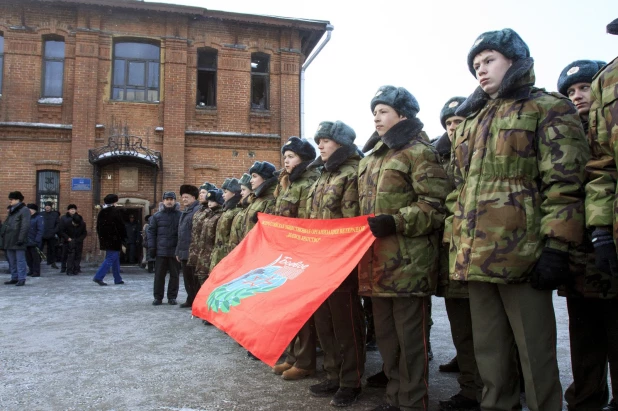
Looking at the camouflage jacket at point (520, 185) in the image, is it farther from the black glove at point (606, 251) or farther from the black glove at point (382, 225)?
the black glove at point (382, 225)

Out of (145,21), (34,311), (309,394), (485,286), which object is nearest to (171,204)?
(34,311)

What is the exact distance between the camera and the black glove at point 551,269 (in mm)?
2400

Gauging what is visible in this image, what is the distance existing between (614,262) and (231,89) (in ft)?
57.9

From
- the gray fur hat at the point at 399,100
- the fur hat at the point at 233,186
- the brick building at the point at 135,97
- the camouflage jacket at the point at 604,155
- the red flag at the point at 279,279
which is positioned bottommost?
the red flag at the point at 279,279

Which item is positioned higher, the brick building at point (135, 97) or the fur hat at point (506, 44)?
the brick building at point (135, 97)

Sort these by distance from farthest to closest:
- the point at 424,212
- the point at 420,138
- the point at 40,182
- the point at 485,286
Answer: the point at 40,182 < the point at 420,138 < the point at 424,212 < the point at 485,286

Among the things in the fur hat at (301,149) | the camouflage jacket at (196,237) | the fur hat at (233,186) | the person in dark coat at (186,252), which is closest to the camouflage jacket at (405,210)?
the fur hat at (301,149)

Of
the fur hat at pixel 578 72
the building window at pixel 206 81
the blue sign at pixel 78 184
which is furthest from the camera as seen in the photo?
the building window at pixel 206 81

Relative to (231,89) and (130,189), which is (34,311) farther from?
(231,89)

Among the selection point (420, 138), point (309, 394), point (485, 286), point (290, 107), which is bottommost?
point (309, 394)

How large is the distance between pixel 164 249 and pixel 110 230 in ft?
9.97

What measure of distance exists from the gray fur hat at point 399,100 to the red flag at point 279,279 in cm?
82

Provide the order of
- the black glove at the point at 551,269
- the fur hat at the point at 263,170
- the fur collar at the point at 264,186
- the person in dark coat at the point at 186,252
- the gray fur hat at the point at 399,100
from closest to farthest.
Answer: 1. the black glove at the point at 551,269
2. the gray fur hat at the point at 399,100
3. the fur collar at the point at 264,186
4. the fur hat at the point at 263,170
5. the person in dark coat at the point at 186,252

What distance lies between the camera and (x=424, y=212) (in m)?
3.38
